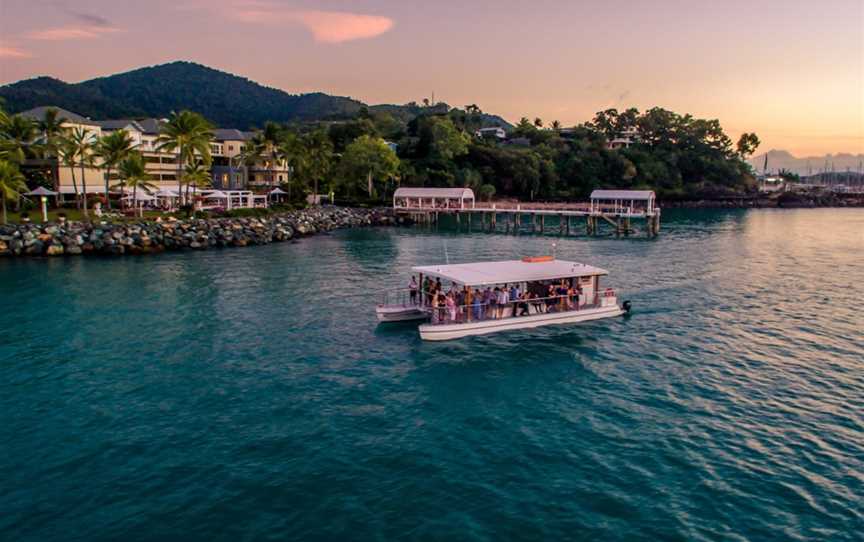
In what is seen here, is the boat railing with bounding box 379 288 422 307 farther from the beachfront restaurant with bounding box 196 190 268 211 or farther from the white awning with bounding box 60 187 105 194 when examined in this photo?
the white awning with bounding box 60 187 105 194

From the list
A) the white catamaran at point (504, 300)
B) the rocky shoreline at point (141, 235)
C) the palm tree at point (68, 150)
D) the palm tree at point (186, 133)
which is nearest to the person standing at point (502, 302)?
the white catamaran at point (504, 300)

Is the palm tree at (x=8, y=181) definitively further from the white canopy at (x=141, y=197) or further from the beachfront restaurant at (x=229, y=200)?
the beachfront restaurant at (x=229, y=200)

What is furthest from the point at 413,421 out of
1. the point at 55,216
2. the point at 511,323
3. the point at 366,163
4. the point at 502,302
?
the point at 366,163

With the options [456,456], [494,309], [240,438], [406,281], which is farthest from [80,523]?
[406,281]

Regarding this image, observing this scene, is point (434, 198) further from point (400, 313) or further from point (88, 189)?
point (400, 313)

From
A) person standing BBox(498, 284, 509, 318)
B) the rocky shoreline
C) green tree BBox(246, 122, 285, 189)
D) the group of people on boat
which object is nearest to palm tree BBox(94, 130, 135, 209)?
the rocky shoreline

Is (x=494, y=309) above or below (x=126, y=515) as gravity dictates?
above

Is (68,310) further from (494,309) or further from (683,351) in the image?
(683,351)
